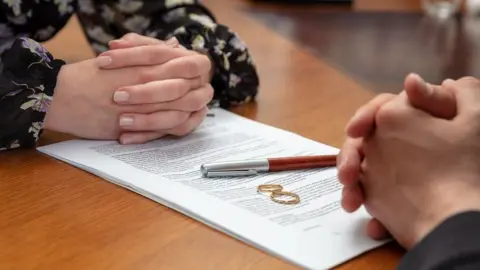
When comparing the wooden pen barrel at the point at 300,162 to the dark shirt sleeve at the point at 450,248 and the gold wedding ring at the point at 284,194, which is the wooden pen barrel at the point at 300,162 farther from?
the dark shirt sleeve at the point at 450,248

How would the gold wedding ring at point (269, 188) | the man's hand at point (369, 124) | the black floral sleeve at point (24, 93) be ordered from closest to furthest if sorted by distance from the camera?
the man's hand at point (369, 124), the gold wedding ring at point (269, 188), the black floral sleeve at point (24, 93)

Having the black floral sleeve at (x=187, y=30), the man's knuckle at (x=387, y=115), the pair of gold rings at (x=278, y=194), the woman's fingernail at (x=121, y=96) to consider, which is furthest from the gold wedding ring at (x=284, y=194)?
the black floral sleeve at (x=187, y=30)

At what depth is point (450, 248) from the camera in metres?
0.50

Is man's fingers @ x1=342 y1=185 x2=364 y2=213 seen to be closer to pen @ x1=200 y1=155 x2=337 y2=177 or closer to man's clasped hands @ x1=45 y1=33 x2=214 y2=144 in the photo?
pen @ x1=200 y1=155 x2=337 y2=177

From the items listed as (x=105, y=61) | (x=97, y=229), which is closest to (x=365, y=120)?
(x=97, y=229)

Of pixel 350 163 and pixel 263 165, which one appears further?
pixel 263 165

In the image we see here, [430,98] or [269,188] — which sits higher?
[430,98]

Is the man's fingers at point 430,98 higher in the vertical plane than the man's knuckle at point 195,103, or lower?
higher

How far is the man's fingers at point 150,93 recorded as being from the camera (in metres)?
0.82

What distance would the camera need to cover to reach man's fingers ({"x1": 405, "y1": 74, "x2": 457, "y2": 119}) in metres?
0.58

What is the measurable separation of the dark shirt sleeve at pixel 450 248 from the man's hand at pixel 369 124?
0.28ft

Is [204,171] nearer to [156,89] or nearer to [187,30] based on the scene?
[156,89]

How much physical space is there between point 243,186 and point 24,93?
10.6 inches

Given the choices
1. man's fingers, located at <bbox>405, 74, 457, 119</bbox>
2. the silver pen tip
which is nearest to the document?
the silver pen tip
